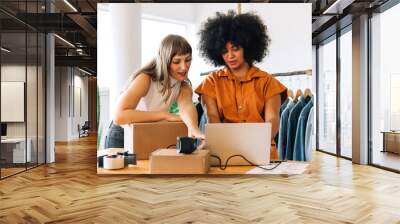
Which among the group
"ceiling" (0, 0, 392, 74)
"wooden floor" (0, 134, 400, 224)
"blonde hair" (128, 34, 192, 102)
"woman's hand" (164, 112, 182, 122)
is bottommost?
"wooden floor" (0, 134, 400, 224)

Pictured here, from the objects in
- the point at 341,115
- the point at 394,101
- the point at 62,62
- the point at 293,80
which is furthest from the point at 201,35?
the point at 62,62

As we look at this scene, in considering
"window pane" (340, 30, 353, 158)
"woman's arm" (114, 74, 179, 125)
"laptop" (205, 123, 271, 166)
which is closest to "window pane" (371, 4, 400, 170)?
"window pane" (340, 30, 353, 158)

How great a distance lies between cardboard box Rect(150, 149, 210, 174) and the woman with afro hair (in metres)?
0.59

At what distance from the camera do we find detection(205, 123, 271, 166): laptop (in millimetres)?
4992

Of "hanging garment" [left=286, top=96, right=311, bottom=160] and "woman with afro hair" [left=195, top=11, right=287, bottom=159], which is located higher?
"woman with afro hair" [left=195, top=11, right=287, bottom=159]

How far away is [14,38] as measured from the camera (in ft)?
19.8

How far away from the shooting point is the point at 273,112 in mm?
5238

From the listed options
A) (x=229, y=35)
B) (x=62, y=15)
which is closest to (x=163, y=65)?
(x=229, y=35)

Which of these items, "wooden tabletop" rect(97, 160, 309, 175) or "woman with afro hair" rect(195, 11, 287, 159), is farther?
"woman with afro hair" rect(195, 11, 287, 159)

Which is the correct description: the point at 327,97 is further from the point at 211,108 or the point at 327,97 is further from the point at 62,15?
the point at 62,15

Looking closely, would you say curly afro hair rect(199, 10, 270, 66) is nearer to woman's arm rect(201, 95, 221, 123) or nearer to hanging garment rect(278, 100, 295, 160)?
woman's arm rect(201, 95, 221, 123)

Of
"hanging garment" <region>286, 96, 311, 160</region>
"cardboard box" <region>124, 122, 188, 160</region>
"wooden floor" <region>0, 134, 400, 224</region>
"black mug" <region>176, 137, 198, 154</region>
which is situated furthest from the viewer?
"hanging garment" <region>286, 96, 311, 160</region>

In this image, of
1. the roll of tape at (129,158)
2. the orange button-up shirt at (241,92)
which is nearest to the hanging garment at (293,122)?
the orange button-up shirt at (241,92)

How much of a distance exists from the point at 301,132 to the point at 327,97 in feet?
12.6
